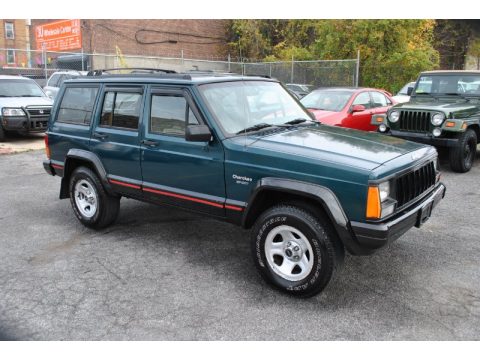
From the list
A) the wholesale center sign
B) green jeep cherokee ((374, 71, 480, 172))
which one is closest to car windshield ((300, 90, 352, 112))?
green jeep cherokee ((374, 71, 480, 172))

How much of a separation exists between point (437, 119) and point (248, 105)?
16.4 ft

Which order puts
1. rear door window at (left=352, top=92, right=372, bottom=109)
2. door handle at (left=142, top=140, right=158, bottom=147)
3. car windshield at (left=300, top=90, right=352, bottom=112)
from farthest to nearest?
rear door window at (left=352, top=92, right=372, bottom=109) < car windshield at (left=300, top=90, right=352, bottom=112) < door handle at (left=142, top=140, right=158, bottom=147)

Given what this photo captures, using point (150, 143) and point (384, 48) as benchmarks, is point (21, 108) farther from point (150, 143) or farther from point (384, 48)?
point (384, 48)

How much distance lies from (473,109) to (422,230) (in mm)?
4250

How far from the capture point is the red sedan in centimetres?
909

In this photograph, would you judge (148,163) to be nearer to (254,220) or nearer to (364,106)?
(254,220)

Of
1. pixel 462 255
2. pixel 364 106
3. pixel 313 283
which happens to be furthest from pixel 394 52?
pixel 313 283

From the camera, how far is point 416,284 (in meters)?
3.85

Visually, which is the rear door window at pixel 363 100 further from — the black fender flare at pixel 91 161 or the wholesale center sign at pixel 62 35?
the wholesale center sign at pixel 62 35

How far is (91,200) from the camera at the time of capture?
5.27 m

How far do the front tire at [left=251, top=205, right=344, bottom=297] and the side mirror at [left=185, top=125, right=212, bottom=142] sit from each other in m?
0.85

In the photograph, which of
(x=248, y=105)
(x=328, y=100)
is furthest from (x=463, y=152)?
(x=248, y=105)

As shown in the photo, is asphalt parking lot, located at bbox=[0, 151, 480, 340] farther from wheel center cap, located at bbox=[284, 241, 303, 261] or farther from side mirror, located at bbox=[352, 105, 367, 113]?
side mirror, located at bbox=[352, 105, 367, 113]

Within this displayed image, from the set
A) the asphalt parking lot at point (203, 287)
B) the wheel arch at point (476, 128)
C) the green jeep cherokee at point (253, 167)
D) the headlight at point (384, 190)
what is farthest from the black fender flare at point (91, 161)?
the wheel arch at point (476, 128)
